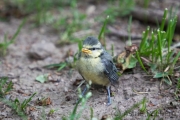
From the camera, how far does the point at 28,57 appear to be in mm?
5773

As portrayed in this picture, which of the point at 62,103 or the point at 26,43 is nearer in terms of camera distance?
the point at 62,103

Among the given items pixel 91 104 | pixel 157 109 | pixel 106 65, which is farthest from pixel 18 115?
pixel 157 109

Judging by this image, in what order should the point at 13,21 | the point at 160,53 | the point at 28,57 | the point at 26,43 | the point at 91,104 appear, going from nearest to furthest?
the point at 91,104 < the point at 160,53 < the point at 28,57 < the point at 26,43 < the point at 13,21

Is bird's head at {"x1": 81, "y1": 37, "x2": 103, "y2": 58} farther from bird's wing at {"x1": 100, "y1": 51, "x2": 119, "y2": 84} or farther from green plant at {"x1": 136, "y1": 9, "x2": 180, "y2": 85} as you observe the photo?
green plant at {"x1": 136, "y1": 9, "x2": 180, "y2": 85}

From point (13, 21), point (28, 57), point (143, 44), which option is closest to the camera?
point (143, 44)

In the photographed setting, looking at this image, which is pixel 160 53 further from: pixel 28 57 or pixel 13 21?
pixel 13 21

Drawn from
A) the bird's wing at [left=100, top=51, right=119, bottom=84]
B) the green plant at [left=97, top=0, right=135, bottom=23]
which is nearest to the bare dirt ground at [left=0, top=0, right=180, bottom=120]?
the bird's wing at [left=100, top=51, right=119, bottom=84]

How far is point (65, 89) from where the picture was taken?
15.4 feet

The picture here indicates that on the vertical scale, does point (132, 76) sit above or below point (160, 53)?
below

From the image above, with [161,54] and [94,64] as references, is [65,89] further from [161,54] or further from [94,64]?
[161,54]

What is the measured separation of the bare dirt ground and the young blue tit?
263mm

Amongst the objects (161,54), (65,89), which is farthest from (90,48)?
(161,54)

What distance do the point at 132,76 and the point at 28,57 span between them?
6.73ft

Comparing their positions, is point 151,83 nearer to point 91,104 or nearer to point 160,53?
point 160,53
